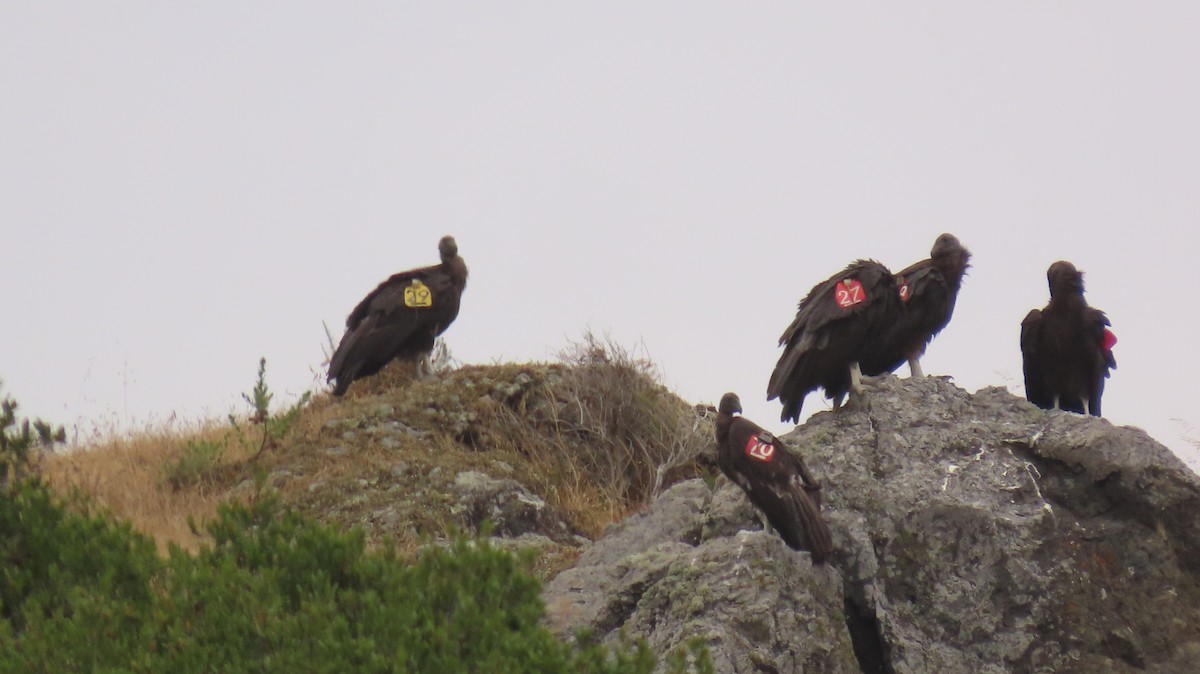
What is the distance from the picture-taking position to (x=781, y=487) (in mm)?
5922

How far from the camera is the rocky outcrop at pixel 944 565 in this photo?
5.59 meters

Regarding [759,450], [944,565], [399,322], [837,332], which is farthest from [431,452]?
[944,565]

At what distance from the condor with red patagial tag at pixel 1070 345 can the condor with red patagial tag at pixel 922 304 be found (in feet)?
2.34

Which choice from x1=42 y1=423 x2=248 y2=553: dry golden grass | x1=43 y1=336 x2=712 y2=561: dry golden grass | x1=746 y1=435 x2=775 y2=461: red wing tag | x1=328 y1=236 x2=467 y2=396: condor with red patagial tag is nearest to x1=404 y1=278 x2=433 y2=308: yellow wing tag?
x1=328 y1=236 x2=467 y2=396: condor with red patagial tag

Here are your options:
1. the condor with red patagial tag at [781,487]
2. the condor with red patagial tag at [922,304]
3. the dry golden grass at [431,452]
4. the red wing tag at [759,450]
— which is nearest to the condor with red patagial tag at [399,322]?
the dry golden grass at [431,452]

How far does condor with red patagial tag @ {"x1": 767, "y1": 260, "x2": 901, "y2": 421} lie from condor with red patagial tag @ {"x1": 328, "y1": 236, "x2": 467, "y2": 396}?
13.2 ft

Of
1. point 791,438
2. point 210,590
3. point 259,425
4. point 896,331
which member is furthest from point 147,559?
point 259,425

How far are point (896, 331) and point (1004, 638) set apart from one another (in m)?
1.82

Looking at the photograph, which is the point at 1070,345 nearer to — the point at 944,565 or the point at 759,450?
the point at 944,565

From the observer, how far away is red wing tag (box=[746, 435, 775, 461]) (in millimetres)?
5973

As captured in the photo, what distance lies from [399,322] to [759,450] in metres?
5.07

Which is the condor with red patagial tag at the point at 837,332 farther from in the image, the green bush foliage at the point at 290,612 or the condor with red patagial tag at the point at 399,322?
the condor with red patagial tag at the point at 399,322

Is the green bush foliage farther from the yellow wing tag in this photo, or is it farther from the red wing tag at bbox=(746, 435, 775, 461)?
the yellow wing tag

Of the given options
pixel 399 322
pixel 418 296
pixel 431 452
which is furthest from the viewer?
pixel 418 296
